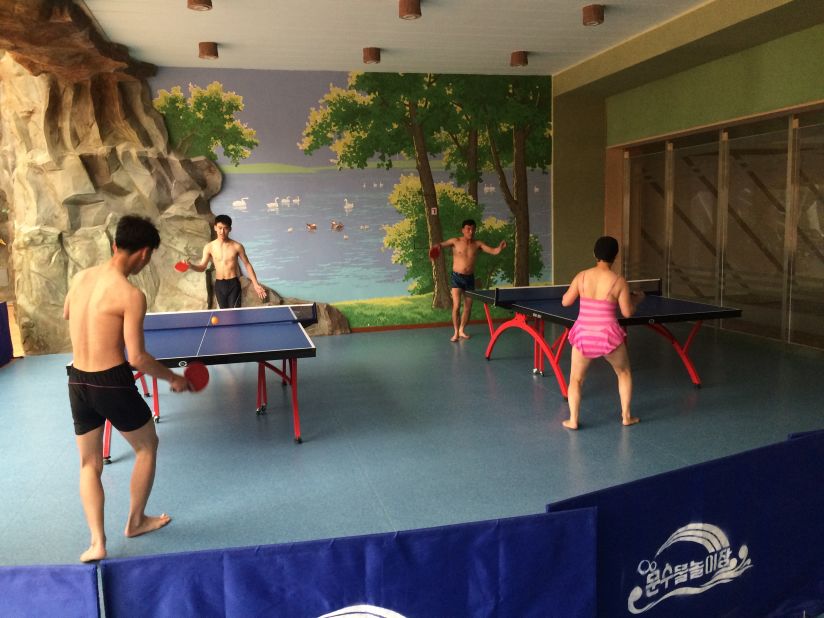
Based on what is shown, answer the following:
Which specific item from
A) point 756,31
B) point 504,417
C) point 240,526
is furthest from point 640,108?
point 240,526

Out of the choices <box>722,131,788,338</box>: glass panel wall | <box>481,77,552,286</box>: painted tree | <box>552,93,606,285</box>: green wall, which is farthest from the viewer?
<box>552,93,606,285</box>: green wall

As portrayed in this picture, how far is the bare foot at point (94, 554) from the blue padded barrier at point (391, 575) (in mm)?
1571

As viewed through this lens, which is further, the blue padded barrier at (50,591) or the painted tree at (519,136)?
the painted tree at (519,136)

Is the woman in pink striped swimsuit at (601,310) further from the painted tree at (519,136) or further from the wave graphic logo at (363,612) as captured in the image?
the painted tree at (519,136)

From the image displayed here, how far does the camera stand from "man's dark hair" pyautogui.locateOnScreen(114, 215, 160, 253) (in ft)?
9.56

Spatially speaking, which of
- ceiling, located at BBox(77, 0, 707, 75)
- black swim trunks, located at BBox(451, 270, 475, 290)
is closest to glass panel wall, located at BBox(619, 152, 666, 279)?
ceiling, located at BBox(77, 0, 707, 75)

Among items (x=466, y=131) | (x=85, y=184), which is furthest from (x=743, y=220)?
(x=85, y=184)

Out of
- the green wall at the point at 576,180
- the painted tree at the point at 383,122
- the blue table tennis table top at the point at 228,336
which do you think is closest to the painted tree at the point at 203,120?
the painted tree at the point at 383,122

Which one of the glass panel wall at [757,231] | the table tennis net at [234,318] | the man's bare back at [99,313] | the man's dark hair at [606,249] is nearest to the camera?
the man's bare back at [99,313]

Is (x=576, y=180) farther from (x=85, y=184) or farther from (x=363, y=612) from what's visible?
(x=363, y=612)

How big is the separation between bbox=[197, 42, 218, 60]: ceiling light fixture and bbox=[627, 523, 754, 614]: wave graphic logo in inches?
275

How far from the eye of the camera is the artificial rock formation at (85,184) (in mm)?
7973

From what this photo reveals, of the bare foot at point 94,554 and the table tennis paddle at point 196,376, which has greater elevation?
the table tennis paddle at point 196,376

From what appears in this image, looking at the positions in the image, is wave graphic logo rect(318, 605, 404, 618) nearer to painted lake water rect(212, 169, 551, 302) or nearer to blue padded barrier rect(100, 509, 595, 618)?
blue padded barrier rect(100, 509, 595, 618)
